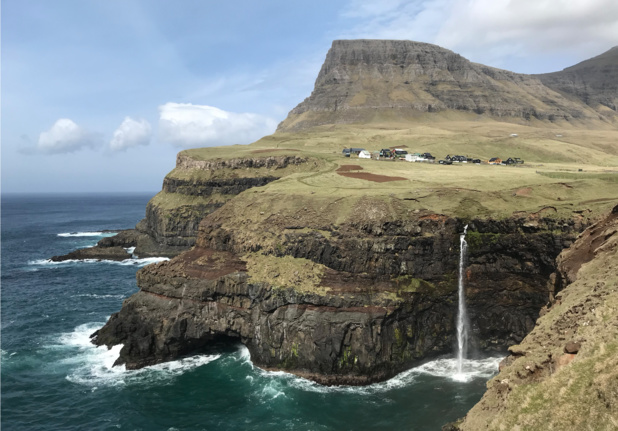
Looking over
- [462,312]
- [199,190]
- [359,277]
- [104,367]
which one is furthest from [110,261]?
[462,312]

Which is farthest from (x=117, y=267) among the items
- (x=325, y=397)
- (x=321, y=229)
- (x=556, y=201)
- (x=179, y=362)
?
(x=556, y=201)

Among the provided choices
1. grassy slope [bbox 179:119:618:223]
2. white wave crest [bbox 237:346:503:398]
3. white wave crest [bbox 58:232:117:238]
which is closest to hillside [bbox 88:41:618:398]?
grassy slope [bbox 179:119:618:223]

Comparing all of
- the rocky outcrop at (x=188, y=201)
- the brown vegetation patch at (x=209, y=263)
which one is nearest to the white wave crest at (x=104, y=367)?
the brown vegetation patch at (x=209, y=263)

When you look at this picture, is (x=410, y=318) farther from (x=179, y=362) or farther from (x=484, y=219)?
(x=179, y=362)

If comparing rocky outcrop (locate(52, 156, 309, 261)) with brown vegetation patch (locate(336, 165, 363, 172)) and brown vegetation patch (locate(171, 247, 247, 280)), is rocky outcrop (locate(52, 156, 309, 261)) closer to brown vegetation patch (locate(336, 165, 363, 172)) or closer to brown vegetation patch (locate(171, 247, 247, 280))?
brown vegetation patch (locate(336, 165, 363, 172))

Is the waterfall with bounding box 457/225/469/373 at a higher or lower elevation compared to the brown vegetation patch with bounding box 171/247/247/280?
lower


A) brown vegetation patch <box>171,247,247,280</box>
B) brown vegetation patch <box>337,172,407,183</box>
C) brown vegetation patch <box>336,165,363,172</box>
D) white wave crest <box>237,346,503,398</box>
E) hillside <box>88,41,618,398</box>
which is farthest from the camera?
brown vegetation patch <box>336,165,363,172</box>

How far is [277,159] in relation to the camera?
106 metres

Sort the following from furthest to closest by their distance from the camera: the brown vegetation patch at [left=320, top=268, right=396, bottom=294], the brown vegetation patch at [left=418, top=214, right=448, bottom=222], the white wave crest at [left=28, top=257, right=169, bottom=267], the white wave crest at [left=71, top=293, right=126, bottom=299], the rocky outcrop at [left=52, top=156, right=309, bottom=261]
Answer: the rocky outcrop at [left=52, top=156, right=309, bottom=261], the white wave crest at [left=28, top=257, right=169, bottom=267], the white wave crest at [left=71, top=293, right=126, bottom=299], the brown vegetation patch at [left=418, top=214, right=448, bottom=222], the brown vegetation patch at [left=320, top=268, right=396, bottom=294]

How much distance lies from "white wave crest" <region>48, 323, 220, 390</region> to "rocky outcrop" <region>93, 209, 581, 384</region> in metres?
1.37

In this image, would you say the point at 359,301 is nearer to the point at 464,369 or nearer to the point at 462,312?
the point at 462,312

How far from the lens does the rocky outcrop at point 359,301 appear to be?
45.4m

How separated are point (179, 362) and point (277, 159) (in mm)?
65086

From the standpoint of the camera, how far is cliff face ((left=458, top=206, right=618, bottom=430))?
16.2m
